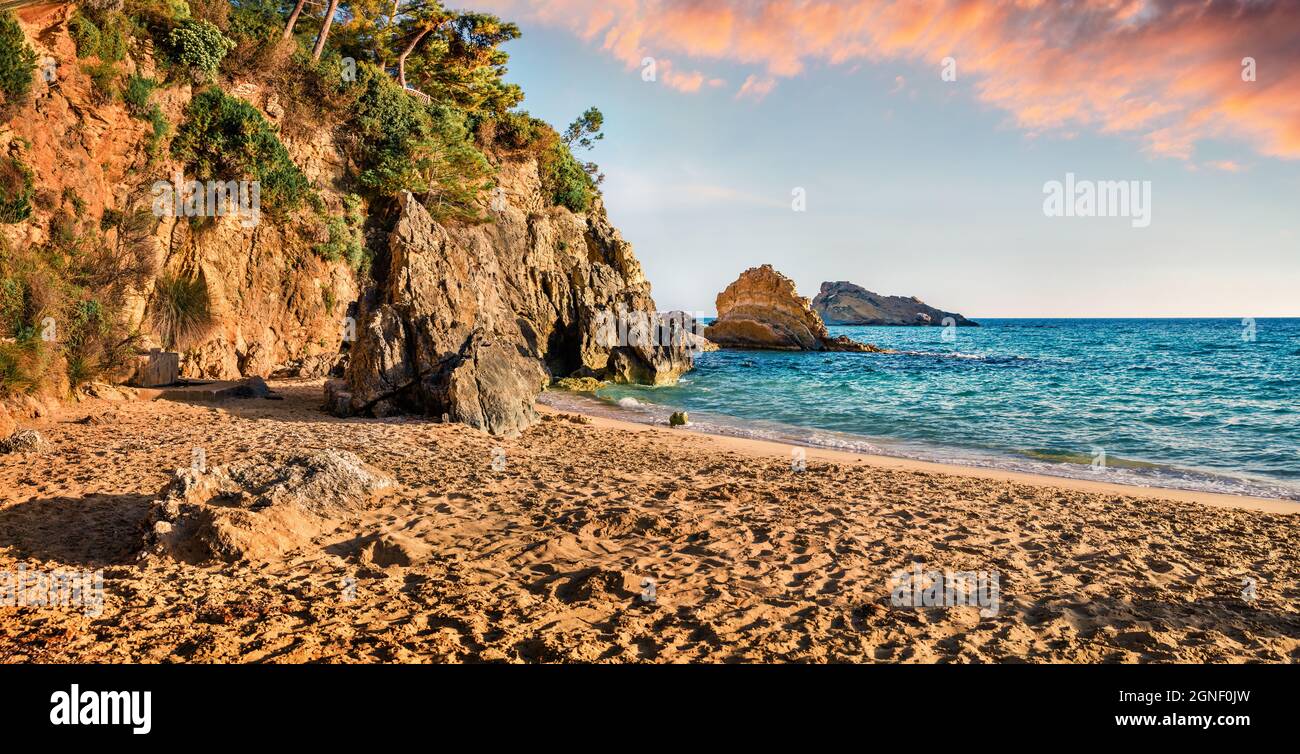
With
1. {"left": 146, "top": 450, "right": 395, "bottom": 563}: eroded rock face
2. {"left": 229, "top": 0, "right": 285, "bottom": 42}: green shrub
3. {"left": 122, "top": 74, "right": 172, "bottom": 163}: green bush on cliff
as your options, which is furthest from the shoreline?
{"left": 229, "top": 0, "right": 285, "bottom": 42}: green shrub

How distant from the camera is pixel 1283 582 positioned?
5855mm

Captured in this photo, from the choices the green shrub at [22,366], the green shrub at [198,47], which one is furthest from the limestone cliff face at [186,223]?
the green shrub at [22,366]

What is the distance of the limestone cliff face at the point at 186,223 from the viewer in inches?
502

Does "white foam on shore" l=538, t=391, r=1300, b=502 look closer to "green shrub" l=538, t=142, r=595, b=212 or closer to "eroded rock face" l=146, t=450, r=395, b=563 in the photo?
"eroded rock face" l=146, t=450, r=395, b=563

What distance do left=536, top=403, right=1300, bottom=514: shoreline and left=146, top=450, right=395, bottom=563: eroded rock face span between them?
7.33 metres

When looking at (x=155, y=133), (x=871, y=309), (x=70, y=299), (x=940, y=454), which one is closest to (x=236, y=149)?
(x=155, y=133)

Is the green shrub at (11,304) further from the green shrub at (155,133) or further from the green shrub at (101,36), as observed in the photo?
the green shrub at (101,36)

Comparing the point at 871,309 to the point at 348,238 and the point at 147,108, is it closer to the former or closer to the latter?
the point at 348,238

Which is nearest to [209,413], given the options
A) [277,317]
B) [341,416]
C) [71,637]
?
[341,416]

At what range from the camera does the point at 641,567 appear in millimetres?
5539

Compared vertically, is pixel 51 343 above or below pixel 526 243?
below

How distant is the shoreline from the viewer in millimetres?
9531
